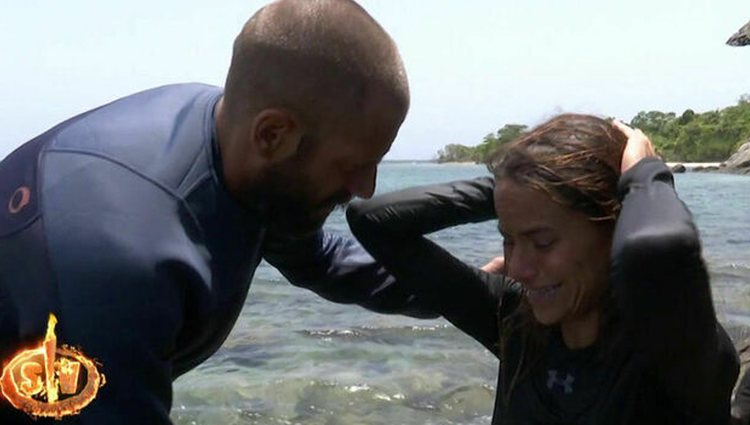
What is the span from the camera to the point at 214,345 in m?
2.43

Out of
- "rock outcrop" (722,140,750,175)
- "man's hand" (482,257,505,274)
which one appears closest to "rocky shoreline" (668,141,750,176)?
"rock outcrop" (722,140,750,175)

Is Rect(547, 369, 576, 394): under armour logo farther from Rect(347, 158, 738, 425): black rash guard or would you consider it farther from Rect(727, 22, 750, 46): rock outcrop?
Rect(727, 22, 750, 46): rock outcrop

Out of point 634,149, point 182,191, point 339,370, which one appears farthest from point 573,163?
point 339,370

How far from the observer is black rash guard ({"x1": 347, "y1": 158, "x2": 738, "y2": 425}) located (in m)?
2.40

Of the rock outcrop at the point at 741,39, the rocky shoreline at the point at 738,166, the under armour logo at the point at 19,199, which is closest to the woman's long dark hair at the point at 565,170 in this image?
the under armour logo at the point at 19,199

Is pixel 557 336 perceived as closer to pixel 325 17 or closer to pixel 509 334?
pixel 509 334

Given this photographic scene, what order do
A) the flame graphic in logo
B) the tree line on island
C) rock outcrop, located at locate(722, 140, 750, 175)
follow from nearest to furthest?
the flame graphic in logo, rock outcrop, located at locate(722, 140, 750, 175), the tree line on island

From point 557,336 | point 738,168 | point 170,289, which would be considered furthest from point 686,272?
point 738,168

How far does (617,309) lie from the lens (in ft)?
8.83

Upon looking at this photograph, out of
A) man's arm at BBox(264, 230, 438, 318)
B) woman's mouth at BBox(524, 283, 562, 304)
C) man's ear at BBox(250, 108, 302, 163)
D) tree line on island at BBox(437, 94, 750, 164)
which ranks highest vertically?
man's ear at BBox(250, 108, 302, 163)

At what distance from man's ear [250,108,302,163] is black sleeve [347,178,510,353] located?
843mm

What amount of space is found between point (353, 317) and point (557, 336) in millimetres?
6616

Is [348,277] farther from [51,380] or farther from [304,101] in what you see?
[51,380]

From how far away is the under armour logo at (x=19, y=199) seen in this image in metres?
2.10
